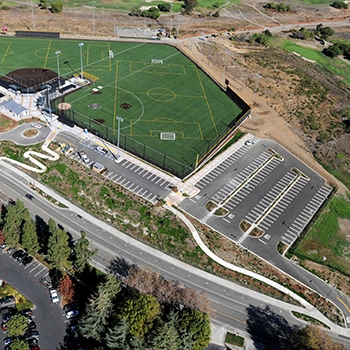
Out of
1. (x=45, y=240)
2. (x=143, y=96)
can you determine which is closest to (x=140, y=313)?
(x=45, y=240)

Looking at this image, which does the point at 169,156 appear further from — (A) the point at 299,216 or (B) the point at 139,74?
(B) the point at 139,74

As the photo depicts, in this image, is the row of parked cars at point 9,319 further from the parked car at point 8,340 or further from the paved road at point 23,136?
the paved road at point 23,136

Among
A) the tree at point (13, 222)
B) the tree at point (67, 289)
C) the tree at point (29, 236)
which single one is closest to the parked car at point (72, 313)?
the tree at point (67, 289)

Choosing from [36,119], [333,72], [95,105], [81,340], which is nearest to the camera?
[81,340]

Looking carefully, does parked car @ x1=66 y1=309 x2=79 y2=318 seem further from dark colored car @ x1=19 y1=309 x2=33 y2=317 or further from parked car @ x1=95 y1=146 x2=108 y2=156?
parked car @ x1=95 y1=146 x2=108 y2=156

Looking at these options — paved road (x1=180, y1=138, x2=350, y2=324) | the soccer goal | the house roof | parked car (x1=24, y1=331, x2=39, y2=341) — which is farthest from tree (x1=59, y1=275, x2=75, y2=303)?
the house roof

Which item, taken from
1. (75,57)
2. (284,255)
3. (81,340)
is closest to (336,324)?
(284,255)

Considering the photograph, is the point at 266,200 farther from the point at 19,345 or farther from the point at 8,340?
the point at 8,340
